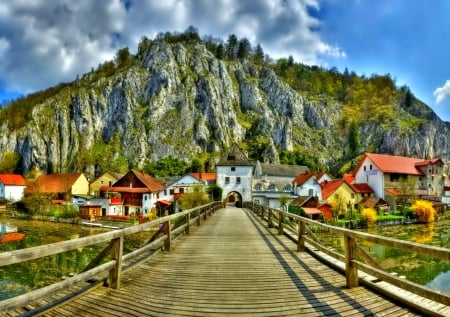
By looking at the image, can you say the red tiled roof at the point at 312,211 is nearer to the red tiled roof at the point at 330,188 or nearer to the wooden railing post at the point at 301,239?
the red tiled roof at the point at 330,188

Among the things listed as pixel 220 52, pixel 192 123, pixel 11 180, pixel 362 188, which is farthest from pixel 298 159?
pixel 220 52

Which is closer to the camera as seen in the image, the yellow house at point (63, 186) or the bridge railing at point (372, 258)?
the bridge railing at point (372, 258)

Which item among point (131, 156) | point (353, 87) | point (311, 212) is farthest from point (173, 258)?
point (353, 87)

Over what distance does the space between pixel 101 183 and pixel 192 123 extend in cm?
5325

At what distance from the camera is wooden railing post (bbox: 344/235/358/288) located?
5977 mm

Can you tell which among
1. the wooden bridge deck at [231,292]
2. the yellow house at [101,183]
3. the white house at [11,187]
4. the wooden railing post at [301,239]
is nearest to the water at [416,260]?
the wooden railing post at [301,239]

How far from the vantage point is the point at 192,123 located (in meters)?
124

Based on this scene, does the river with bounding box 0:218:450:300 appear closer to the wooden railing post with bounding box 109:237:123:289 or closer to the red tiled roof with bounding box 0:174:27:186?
the wooden railing post with bounding box 109:237:123:289

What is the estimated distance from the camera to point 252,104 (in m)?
142

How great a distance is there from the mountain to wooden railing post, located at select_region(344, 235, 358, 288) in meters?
101

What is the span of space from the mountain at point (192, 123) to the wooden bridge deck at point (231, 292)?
9908cm

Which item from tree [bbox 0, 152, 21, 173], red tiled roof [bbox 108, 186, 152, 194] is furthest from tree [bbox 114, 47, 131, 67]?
red tiled roof [bbox 108, 186, 152, 194]

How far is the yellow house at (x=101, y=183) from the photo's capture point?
7419 cm

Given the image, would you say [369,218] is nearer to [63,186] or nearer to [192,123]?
[63,186]
